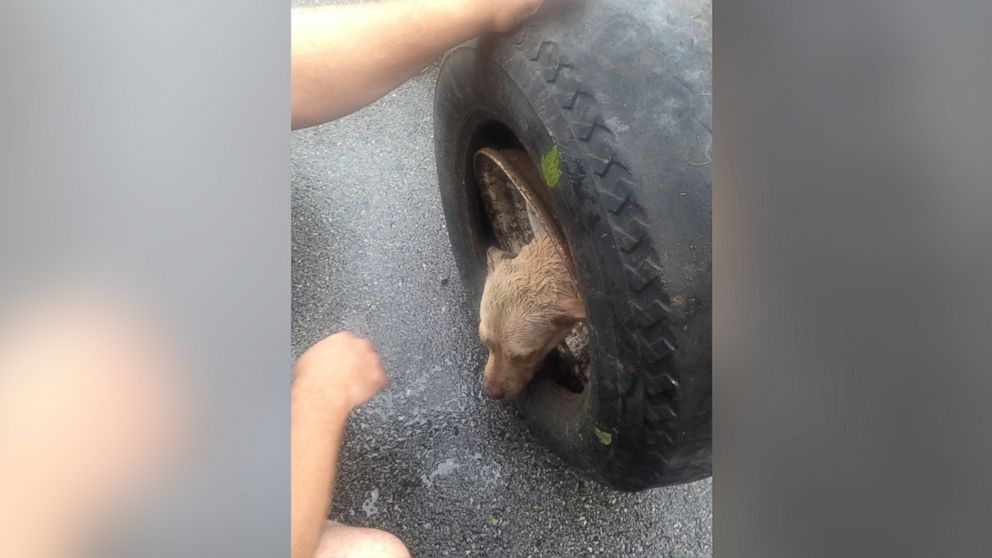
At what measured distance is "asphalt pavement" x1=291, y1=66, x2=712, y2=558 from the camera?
109cm

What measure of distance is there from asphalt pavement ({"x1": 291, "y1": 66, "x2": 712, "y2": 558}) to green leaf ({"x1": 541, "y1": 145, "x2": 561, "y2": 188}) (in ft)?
0.52

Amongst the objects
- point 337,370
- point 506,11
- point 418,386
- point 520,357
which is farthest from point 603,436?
point 506,11

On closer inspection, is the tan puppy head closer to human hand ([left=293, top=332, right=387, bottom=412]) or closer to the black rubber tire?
the black rubber tire

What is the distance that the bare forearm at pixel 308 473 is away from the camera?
107 cm

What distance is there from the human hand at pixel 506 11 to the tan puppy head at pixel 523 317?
0.98 ft

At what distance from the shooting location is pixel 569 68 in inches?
43.1

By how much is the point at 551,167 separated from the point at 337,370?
40 centimetres

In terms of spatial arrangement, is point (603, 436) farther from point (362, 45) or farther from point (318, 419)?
point (362, 45)

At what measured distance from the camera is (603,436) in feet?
3.67
